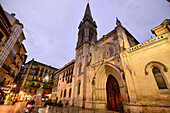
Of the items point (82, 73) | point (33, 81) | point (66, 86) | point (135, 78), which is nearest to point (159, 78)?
point (135, 78)

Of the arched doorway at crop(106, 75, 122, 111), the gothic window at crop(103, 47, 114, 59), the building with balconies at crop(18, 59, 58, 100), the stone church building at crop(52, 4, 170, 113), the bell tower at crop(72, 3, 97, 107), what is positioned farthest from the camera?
the building with balconies at crop(18, 59, 58, 100)

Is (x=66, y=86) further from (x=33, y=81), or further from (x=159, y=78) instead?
(x=33, y=81)

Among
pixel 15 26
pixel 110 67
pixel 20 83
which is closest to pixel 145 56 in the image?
pixel 110 67

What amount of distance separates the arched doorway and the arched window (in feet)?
16.3

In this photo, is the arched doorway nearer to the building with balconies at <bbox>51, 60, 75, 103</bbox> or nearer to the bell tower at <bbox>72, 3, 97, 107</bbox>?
the bell tower at <bbox>72, 3, 97, 107</bbox>

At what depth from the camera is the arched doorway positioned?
11137mm

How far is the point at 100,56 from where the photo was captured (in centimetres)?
1571

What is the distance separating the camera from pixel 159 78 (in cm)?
763

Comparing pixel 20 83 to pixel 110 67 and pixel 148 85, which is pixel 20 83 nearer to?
pixel 110 67

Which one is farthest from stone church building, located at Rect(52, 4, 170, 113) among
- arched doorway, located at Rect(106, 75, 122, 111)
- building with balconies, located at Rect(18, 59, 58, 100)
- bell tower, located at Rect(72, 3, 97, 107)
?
building with balconies, located at Rect(18, 59, 58, 100)

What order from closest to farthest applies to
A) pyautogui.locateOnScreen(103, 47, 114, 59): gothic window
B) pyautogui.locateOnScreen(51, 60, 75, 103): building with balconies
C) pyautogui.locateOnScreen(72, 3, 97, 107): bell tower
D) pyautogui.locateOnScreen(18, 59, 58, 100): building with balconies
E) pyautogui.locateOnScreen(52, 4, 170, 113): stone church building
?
1. pyautogui.locateOnScreen(52, 4, 170, 113): stone church building
2. pyautogui.locateOnScreen(103, 47, 114, 59): gothic window
3. pyautogui.locateOnScreen(72, 3, 97, 107): bell tower
4. pyautogui.locateOnScreen(51, 60, 75, 103): building with balconies
5. pyautogui.locateOnScreen(18, 59, 58, 100): building with balconies

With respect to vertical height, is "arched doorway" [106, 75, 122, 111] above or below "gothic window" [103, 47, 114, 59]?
below

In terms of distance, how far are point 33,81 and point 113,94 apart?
3739 cm

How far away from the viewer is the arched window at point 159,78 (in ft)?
24.0
